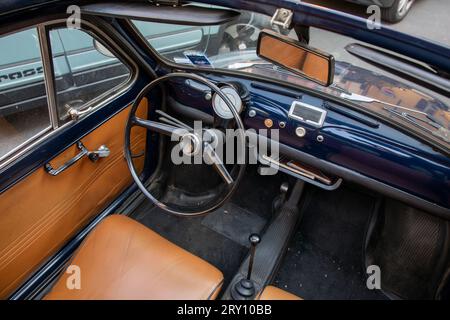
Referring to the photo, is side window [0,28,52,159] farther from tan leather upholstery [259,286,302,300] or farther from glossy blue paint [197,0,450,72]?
tan leather upholstery [259,286,302,300]

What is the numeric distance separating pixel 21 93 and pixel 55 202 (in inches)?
21.0

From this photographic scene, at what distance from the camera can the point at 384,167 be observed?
5.73 ft

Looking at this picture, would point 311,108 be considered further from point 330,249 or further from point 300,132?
point 330,249

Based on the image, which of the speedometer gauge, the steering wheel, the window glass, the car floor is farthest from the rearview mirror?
the car floor

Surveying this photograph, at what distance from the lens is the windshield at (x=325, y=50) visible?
1.68m

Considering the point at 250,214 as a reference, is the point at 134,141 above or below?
above

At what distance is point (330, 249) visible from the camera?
2.38 m

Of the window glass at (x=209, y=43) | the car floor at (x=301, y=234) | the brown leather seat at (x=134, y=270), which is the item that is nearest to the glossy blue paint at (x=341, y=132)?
the window glass at (x=209, y=43)

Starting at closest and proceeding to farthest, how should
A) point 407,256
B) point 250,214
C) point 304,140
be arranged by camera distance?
1. point 304,140
2. point 407,256
3. point 250,214

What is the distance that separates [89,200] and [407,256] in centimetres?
179

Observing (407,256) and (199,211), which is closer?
(199,211)

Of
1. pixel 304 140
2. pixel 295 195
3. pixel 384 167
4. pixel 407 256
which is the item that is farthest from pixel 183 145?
pixel 407 256

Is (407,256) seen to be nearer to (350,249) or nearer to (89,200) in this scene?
(350,249)

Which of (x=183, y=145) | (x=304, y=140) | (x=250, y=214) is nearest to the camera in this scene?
(x=183, y=145)
